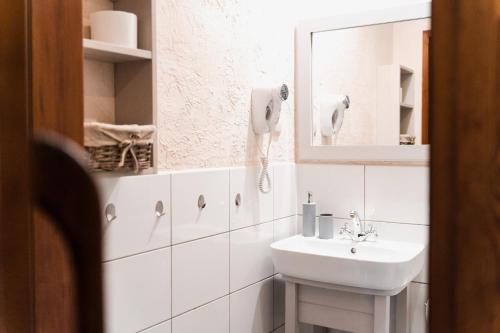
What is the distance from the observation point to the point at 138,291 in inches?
54.1

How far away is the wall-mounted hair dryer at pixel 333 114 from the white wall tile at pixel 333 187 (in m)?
0.14

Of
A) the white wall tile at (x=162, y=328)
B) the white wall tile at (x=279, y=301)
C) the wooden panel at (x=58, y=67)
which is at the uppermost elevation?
the wooden panel at (x=58, y=67)

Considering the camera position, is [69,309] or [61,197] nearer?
[61,197]

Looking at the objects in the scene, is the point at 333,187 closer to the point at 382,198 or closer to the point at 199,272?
the point at 382,198

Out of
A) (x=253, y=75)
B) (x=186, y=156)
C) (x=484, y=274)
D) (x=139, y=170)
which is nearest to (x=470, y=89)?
(x=484, y=274)

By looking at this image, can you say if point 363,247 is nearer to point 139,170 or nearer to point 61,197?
point 139,170

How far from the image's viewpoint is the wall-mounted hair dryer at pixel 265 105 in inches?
74.2

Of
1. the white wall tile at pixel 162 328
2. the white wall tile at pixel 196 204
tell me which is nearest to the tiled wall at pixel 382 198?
the white wall tile at pixel 196 204

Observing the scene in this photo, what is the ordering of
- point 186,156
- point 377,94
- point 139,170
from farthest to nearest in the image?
1. point 377,94
2. point 186,156
3. point 139,170

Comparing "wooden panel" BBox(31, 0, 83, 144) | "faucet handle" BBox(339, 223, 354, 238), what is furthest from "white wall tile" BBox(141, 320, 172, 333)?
"faucet handle" BBox(339, 223, 354, 238)

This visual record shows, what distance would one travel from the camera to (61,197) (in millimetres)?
232

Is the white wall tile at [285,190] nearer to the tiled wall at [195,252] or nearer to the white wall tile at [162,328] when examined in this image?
the tiled wall at [195,252]

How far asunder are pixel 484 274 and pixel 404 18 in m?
1.82

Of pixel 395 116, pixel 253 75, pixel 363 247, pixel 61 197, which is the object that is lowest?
pixel 363 247
